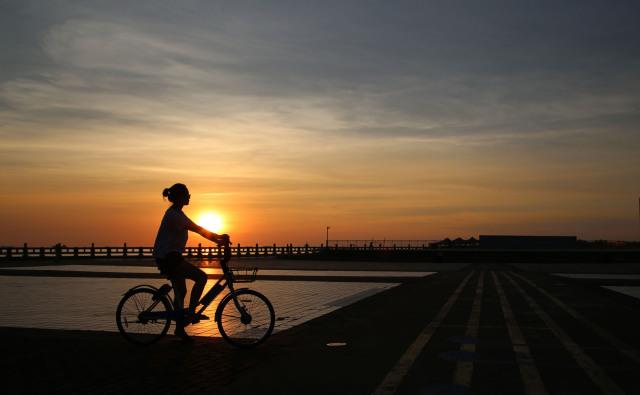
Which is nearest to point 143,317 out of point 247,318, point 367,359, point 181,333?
point 181,333

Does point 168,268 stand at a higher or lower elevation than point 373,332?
higher

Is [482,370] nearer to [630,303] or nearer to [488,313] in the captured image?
[488,313]

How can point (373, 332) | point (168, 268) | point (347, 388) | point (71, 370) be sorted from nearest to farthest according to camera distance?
1. point (347, 388)
2. point (71, 370)
3. point (168, 268)
4. point (373, 332)

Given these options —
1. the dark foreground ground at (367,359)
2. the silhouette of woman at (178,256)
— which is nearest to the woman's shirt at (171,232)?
the silhouette of woman at (178,256)

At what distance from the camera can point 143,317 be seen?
8.75m

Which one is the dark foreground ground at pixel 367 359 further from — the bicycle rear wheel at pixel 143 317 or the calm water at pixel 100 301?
the calm water at pixel 100 301

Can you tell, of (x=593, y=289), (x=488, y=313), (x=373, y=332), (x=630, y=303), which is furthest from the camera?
(x=593, y=289)

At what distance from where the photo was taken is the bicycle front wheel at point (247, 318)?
28.0 feet

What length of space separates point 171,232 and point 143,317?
3.96 feet

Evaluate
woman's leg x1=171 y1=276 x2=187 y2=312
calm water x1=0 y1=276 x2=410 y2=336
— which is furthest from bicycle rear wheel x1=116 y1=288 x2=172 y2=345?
calm water x1=0 y1=276 x2=410 y2=336

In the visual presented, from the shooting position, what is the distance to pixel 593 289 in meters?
19.8

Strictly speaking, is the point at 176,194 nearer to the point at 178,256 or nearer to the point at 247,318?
the point at 178,256

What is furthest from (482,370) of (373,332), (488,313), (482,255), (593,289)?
(482,255)

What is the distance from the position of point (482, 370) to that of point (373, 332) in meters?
3.13
